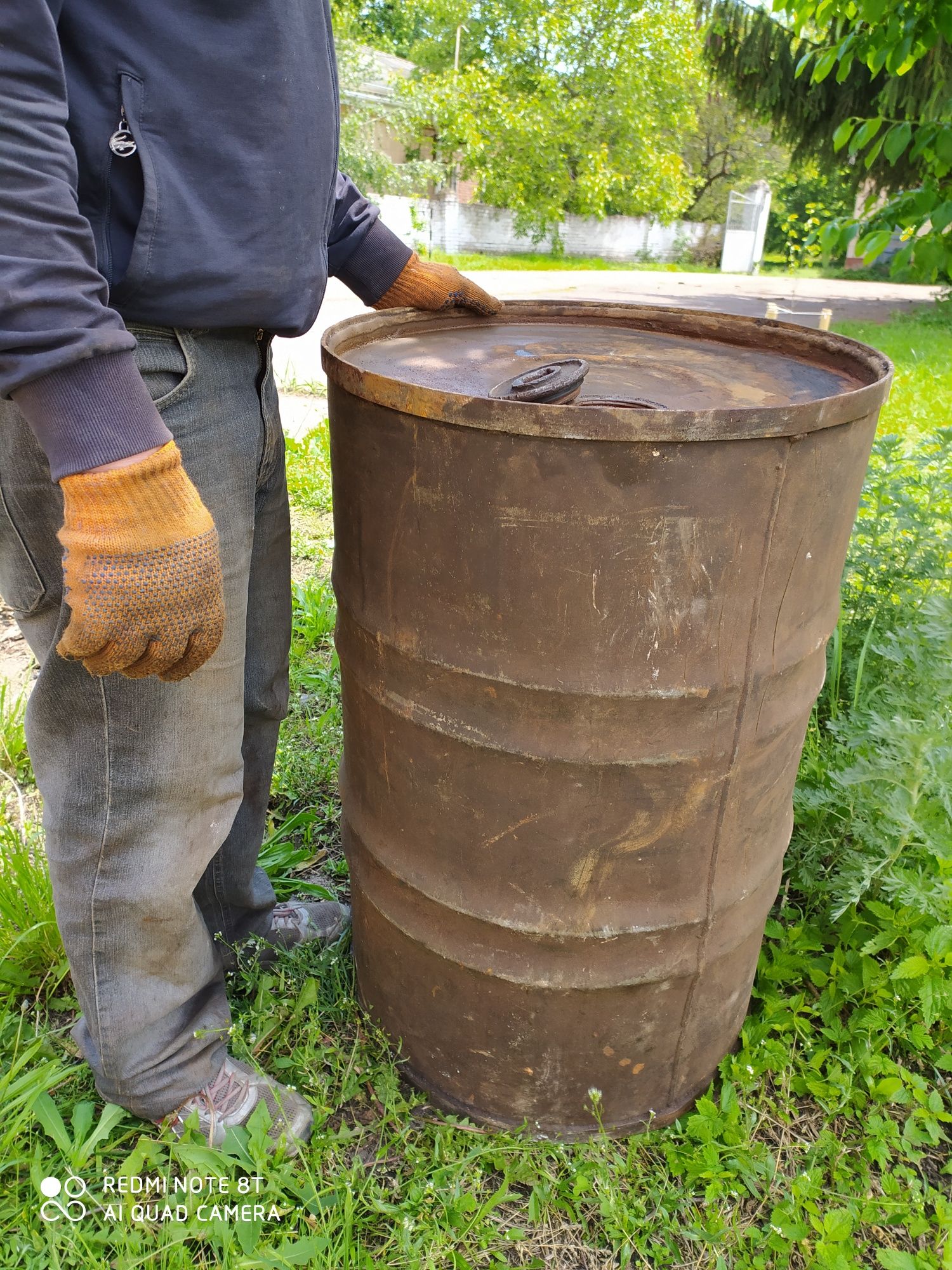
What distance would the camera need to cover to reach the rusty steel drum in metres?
1.25

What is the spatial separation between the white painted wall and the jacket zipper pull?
20779 mm

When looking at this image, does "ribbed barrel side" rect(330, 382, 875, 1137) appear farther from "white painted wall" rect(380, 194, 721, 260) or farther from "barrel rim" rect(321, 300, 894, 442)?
"white painted wall" rect(380, 194, 721, 260)

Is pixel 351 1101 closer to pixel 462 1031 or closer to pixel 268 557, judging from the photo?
pixel 462 1031

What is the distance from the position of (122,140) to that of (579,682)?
36.4 inches

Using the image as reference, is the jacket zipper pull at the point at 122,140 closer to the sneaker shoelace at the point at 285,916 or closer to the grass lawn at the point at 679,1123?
the grass lawn at the point at 679,1123

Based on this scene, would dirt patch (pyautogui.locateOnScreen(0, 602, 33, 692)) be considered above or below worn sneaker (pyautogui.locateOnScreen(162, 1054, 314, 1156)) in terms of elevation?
below

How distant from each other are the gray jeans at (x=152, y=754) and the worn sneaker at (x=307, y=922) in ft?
1.25

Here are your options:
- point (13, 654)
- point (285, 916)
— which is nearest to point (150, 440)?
point (285, 916)

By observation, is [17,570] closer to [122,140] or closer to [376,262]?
[122,140]

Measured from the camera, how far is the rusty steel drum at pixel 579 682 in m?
1.25

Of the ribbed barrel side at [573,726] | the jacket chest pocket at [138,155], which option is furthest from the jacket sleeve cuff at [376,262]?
the jacket chest pocket at [138,155]

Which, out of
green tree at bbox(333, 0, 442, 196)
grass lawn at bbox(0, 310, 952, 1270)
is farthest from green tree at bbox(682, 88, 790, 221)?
grass lawn at bbox(0, 310, 952, 1270)

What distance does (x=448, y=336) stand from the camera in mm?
1928

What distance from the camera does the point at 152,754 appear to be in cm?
140
